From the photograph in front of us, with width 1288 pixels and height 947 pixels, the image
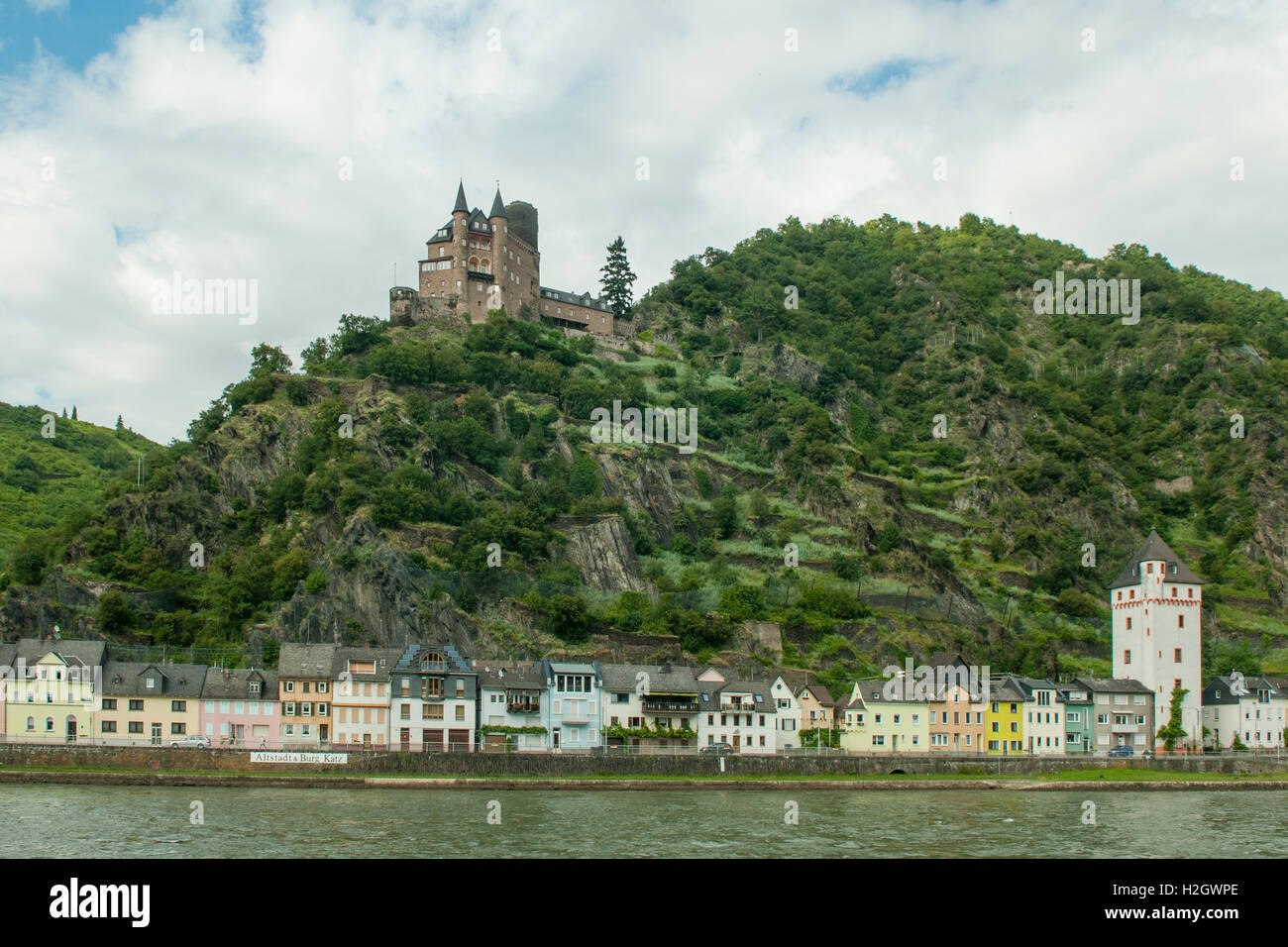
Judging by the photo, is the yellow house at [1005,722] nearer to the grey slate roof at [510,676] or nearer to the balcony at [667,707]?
the balcony at [667,707]

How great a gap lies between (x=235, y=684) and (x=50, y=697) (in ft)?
32.5

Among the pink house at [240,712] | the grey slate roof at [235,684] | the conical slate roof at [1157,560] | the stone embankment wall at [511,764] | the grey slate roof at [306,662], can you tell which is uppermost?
the conical slate roof at [1157,560]

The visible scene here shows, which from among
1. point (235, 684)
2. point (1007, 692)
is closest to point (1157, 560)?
point (1007, 692)

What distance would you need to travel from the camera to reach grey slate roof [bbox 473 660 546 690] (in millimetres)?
74125

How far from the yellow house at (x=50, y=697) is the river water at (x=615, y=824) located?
1424 centimetres

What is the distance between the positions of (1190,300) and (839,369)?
1995 inches

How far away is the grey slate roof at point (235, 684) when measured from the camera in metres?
72.1

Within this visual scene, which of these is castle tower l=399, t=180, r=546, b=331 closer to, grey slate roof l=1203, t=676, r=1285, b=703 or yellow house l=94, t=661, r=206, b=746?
yellow house l=94, t=661, r=206, b=746

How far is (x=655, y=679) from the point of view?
76750 mm

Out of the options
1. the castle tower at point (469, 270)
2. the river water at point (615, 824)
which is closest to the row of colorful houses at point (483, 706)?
the river water at point (615, 824)

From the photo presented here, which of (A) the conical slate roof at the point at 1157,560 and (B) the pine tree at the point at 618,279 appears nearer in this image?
(A) the conical slate roof at the point at 1157,560

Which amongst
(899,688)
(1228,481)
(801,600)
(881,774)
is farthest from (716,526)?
(1228,481)

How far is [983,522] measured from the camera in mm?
116938

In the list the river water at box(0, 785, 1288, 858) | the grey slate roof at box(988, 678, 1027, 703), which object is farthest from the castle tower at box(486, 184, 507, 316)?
the river water at box(0, 785, 1288, 858)
